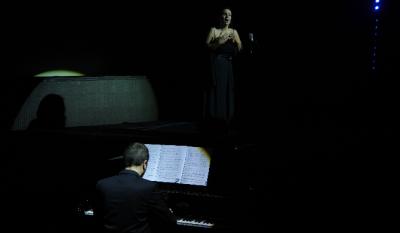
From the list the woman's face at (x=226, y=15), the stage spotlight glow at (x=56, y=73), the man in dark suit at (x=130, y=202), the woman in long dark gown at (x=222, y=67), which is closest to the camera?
the man in dark suit at (x=130, y=202)

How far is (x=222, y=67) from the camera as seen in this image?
7.03m

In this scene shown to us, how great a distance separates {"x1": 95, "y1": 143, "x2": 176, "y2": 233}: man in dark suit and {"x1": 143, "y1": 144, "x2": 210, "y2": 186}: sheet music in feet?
2.70

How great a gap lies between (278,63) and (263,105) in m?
0.77

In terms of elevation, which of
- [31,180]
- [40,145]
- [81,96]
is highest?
[81,96]

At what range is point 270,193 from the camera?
3801 millimetres

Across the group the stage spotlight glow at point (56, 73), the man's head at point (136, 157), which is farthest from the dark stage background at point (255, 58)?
the man's head at point (136, 157)

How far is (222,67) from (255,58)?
4.55 ft

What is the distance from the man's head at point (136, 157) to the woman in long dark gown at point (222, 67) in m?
3.66

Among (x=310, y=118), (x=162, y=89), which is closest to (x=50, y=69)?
(x=162, y=89)

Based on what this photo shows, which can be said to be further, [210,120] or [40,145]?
[210,120]

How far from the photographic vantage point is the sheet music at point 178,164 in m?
4.11

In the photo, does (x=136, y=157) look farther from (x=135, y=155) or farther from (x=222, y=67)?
(x=222, y=67)

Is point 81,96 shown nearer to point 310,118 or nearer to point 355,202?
point 310,118

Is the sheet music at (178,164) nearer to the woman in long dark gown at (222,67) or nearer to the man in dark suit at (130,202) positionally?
the man in dark suit at (130,202)
